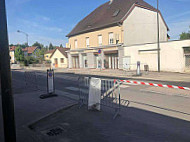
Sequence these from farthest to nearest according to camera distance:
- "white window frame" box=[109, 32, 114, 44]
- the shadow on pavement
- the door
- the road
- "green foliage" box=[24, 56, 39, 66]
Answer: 1. "green foliage" box=[24, 56, 39, 66]
2. "white window frame" box=[109, 32, 114, 44]
3. the door
4. the road
5. the shadow on pavement

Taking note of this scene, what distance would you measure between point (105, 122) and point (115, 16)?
23.0 metres

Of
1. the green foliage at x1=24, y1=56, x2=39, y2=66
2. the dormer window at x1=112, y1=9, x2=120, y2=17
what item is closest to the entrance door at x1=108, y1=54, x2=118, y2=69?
the dormer window at x1=112, y1=9, x2=120, y2=17

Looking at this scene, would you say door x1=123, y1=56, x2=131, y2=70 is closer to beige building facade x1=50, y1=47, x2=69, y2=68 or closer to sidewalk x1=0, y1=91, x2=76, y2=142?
sidewalk x1=0, y1=91, x2=76, y2=142

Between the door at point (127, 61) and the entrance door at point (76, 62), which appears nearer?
the door at point (127, 61)

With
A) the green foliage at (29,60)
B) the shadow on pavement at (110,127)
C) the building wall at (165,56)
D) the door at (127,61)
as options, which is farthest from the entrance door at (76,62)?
the shadow on pavement at (110,127)

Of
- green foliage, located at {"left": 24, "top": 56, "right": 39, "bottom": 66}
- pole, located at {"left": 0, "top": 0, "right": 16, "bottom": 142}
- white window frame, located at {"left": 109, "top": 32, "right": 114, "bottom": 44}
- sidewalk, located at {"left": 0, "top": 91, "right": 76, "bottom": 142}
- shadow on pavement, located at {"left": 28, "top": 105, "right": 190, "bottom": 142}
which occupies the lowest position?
shadow on pavement, located at {"left": 28, "top": 105, "right": 190, "bottom": 142}

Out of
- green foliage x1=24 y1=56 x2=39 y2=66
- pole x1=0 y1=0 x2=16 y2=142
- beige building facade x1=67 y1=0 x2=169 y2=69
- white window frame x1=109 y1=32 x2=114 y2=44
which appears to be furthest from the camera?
green foliage x1=24 y1=56 x2=39 y2=66

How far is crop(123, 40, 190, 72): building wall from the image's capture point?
18.1 meters

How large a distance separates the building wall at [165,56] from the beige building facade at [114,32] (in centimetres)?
182

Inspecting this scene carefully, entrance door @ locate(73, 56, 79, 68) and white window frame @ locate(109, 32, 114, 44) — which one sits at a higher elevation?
white window frame @ locate(109, 32, 114, 44)

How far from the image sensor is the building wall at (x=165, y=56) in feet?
59.4

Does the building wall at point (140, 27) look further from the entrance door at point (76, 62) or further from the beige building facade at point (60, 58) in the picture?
the beige building facade at point (60, 58)

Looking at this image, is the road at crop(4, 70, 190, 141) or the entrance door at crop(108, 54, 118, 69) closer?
the road at crop(4, 70, 190, 141)

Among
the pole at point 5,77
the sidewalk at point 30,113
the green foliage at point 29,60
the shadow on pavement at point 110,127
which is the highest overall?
the green foliage at point 29,60
